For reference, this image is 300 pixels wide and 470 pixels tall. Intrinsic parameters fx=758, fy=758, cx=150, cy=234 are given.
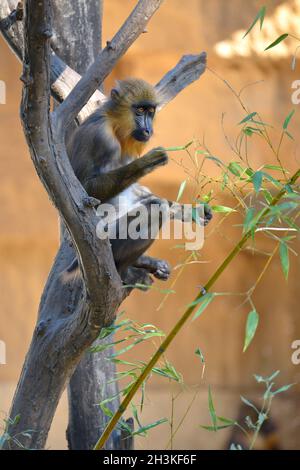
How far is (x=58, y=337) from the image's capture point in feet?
12.1

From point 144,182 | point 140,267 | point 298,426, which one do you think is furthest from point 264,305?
point 140,267

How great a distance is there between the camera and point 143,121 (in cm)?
430

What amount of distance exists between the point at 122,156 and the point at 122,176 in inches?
27.6

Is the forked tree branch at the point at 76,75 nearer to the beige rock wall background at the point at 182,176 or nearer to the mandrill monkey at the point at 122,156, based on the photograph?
the mandrill monkey at the point at 122,156

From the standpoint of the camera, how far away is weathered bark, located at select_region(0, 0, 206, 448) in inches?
106

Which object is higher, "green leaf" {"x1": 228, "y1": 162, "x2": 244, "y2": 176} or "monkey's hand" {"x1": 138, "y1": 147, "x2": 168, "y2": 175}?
"monkey's hand" {"x1": 138, "y1": 147, "x2": 168, "y2": 175}

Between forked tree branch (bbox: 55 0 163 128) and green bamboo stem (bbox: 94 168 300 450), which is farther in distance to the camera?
forked tree branch (bbox: 55 0 163 128)

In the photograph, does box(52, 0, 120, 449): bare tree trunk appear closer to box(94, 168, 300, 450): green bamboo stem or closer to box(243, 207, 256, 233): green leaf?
box(94, 168, 300, 450): green bamboo stem

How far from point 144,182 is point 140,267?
9.92ft

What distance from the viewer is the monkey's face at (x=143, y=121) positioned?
4.25m

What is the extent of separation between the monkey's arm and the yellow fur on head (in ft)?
1.48

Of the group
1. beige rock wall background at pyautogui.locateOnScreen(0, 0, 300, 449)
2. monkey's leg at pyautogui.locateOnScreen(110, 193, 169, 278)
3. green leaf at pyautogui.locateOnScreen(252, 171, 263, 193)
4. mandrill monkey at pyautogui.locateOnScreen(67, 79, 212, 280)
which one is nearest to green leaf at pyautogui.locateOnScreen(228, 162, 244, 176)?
green leaf at pyautogui.locateOnScreen(252, 171, 263, 193)

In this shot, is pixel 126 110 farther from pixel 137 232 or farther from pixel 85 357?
pixel 85 357
